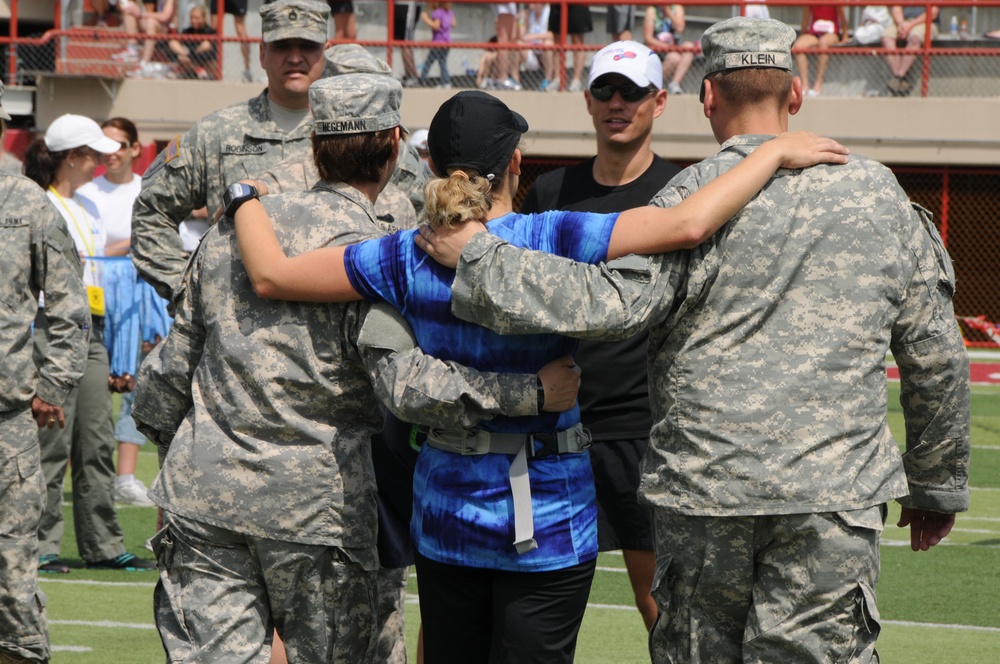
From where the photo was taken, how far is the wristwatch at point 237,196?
139 inches

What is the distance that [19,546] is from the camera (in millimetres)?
4711

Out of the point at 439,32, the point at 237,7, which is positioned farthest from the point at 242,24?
the point at 439,32

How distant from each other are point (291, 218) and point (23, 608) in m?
2.06

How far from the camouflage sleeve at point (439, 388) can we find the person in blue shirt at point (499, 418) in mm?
60

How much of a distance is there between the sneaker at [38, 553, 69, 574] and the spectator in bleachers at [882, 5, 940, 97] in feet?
54.5

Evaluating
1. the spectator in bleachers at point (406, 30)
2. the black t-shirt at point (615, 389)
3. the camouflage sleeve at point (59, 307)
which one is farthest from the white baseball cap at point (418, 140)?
the spectator in bleachers at point (406, 30)

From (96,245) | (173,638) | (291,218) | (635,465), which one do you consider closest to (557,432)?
(291,218)

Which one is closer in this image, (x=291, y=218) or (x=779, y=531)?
(x=779, y=531)

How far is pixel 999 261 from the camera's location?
20312 mm

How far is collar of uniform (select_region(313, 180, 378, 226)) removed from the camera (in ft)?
11.6

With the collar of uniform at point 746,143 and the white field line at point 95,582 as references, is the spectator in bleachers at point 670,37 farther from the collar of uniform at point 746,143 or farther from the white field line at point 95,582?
the collar of uniform at point 746,143

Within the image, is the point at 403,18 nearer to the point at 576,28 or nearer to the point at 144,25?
the point at 576,28

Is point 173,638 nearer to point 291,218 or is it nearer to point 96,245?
point 291,218

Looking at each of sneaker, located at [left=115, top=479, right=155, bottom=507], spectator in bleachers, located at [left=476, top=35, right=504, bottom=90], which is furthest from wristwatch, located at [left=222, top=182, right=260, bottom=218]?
spectator in bleachers, located at [left=476, top=35, right=504, bottom=90]
